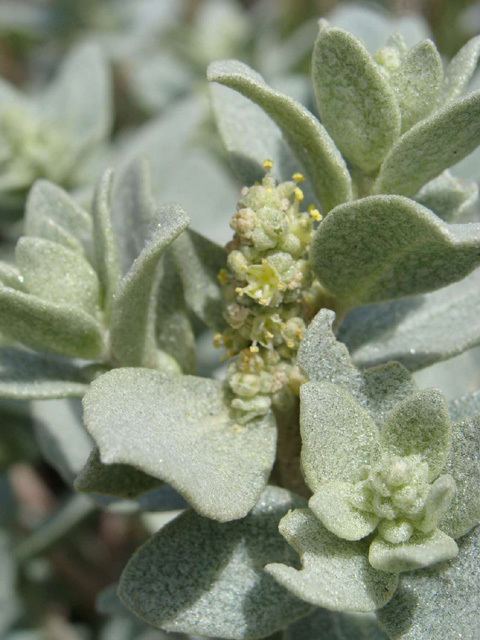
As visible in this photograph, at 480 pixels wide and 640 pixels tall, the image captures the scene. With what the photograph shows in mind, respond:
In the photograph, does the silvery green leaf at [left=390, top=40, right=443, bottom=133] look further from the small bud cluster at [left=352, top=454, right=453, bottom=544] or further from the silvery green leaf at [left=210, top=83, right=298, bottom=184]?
the small bud cluster at [left=352, top=454, right=453, bottom=544]

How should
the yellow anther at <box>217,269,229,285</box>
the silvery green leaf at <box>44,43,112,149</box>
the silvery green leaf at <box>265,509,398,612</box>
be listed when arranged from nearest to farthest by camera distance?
the silvery green leaf at <box>265,509,398,612</box>, the yellow anther at <box>217,269,229,285</box>, the silvery green leaf at <box>44,43,112,149</box>

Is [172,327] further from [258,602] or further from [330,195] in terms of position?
[258,602]

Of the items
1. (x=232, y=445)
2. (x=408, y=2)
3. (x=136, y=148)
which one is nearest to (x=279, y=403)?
(x=232, y=445)

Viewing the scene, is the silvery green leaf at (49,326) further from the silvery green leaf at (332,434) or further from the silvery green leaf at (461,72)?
the silvery green leaf at (461,72)

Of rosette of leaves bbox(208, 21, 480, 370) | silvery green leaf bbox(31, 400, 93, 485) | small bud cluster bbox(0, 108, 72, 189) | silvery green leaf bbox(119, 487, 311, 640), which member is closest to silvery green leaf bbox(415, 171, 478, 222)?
rosette of leaves bbox(208, 21, 480, 370)

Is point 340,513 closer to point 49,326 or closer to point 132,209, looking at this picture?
point 49,326

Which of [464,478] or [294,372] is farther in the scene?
[294,372]

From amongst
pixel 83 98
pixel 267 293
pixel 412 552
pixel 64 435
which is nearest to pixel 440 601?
pixel 412 552
